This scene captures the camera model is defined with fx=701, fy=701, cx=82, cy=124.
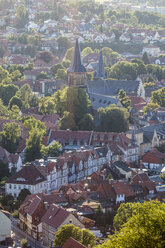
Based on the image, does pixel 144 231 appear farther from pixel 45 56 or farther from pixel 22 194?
pixel 45 56

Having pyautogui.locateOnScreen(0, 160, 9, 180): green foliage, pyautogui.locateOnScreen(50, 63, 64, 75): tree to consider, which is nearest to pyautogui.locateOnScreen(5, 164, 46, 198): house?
pyautogui.locateOnScreen(0, 160, 9, 180): green foliage

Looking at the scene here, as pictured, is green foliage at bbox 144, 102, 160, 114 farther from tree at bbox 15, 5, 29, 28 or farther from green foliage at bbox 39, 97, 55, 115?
tree at bbox 15, 5, 29, 28

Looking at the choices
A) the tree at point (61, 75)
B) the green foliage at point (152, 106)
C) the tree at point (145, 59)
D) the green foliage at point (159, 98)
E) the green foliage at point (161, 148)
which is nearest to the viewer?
the green foliage at point (161, 148)

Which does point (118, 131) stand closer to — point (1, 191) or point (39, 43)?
point (1, 191)

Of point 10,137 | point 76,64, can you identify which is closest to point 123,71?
point 76,64

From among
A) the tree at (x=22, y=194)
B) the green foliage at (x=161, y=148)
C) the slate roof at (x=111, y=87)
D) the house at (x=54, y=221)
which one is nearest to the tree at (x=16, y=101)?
the slate roof at (x=111, y=87)

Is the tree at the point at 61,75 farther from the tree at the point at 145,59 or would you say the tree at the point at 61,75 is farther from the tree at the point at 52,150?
the tree at the point at 52,150
